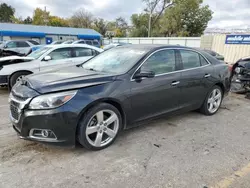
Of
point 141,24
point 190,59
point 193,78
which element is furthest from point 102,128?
point 141,24

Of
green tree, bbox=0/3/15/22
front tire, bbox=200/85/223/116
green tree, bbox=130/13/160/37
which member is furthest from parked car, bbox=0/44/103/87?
green tree, bbox=0/3/15/22

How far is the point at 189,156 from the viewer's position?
9.62 feet

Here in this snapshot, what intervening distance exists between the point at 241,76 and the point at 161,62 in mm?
3650

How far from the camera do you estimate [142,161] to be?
2.79 m

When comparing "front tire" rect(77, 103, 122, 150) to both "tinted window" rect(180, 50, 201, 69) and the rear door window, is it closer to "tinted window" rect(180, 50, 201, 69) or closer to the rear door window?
"tinted window" rect(180, 50, 201, 69)

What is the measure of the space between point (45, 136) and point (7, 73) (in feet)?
14.1

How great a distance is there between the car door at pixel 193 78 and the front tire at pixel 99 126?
4.97ft

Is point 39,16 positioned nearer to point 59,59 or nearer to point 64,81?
point 59,59

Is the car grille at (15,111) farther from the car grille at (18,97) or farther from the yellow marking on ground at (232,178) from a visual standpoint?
the yellow marking on ground at (232,178)

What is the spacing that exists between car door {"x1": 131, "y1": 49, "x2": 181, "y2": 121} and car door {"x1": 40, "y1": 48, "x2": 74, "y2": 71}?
12.5 feet

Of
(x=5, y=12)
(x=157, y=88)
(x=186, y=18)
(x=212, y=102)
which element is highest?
(x=5, y=12)

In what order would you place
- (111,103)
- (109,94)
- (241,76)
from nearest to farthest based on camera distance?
1. (109,94)
2. (111,103)
3. (241,76)

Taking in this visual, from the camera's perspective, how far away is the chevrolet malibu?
104 inches

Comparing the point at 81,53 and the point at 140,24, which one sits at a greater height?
the point at 140,24
